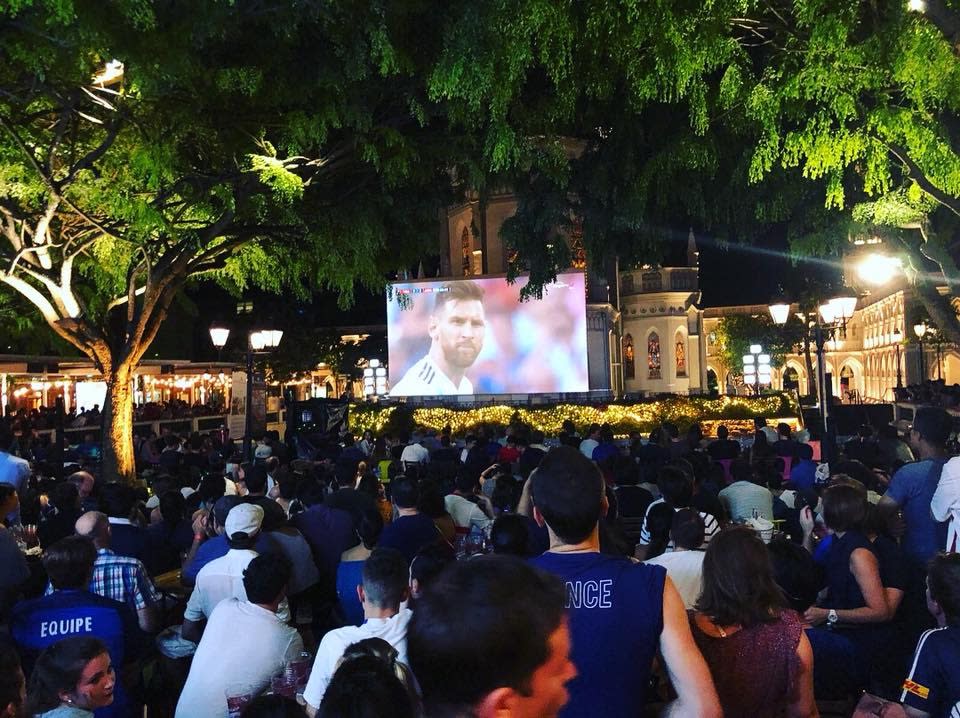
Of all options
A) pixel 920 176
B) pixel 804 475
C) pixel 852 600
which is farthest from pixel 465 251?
pixel 852 600

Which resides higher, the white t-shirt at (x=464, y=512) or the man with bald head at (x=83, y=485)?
the man with bald head at (x=83, y=485)

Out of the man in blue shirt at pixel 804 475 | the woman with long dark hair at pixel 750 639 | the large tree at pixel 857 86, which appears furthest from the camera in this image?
the man in blue shirt at pixel 804 475

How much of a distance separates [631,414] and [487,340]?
7.20 metres

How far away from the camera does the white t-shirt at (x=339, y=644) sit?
374 centimetres

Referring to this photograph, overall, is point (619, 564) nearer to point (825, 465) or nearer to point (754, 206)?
point (825, 465)

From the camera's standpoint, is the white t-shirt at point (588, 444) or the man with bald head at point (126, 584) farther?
the white t-shirt at point (588, 444)

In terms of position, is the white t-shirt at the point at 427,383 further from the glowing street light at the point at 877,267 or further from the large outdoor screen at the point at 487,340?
the glowing street light at the point at 877,267

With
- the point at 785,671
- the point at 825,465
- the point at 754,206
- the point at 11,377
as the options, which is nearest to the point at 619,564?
the point at 785,671

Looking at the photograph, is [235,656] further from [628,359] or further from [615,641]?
[628,359]

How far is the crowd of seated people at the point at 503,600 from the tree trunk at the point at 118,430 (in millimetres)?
5025

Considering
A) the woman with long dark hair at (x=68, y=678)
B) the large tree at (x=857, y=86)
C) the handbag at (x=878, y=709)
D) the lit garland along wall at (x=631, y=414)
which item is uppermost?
the large tree at (x=857, y=86)

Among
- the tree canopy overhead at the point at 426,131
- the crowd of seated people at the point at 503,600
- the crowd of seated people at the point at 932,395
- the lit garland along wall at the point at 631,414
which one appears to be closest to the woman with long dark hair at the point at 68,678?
the crowd of seated people at the point at 503,600

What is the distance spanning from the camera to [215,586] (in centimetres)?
533

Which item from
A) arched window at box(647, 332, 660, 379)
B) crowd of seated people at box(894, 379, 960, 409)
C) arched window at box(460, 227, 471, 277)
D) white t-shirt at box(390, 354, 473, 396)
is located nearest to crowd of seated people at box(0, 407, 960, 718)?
crowd of seated people at box(894, 379, 960, 409)
